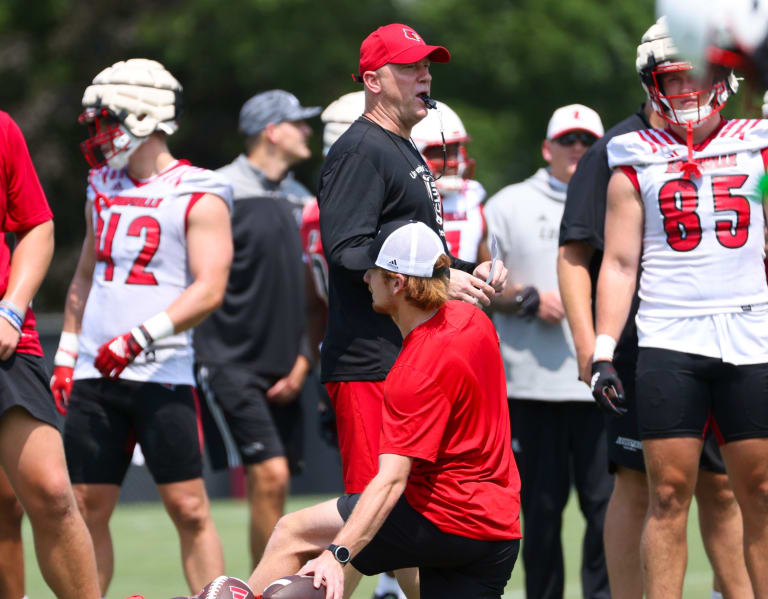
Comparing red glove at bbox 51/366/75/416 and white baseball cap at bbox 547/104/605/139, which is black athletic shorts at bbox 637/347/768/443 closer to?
white baseball cap at bbox 547/104/605/139

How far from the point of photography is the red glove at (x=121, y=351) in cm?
563

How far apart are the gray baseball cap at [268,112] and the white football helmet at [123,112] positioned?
1960 millimetres

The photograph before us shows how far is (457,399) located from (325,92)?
1996 cm

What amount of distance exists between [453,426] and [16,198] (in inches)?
79.4

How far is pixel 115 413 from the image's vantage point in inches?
236

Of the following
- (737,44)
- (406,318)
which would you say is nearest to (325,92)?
(406,318)

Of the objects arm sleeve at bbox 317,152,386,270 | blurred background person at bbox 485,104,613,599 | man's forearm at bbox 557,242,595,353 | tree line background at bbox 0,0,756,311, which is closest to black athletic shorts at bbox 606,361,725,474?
man's forearm at bbox 557,242,595,353

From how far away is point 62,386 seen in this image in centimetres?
621

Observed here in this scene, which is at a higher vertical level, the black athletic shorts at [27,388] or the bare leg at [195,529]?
the black athletic shorts at [27,388]

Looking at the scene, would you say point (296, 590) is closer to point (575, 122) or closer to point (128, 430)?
point (128, 430)

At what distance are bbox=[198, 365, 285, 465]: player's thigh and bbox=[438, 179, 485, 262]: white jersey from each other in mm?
1518

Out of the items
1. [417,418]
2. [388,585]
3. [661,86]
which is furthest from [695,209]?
[388,585]

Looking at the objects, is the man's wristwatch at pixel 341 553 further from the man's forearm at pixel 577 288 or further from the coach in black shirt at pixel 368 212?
the man's forearm at pixel 577 288

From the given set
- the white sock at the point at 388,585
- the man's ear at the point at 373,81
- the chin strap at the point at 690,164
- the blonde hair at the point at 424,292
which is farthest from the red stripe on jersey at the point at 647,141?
the white sock at the point at 388,585
